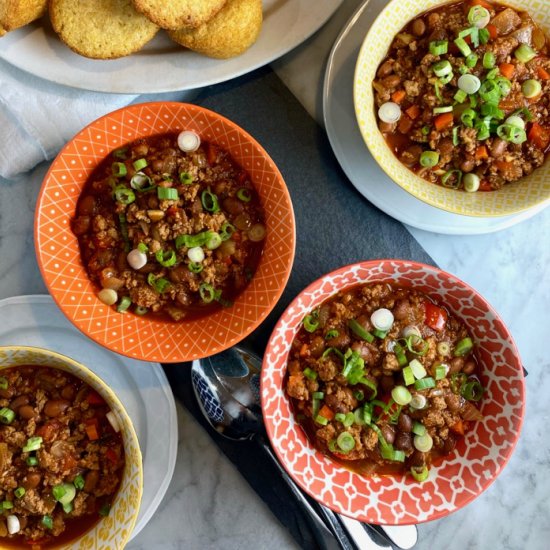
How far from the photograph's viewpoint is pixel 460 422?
3.12 metres

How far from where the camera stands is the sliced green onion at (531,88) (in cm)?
313

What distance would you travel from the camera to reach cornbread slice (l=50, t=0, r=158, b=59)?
3109 mm

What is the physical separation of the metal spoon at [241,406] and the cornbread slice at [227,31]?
1531 millimetres

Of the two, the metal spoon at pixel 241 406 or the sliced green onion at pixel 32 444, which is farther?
the metal spoon at pixel 241 406

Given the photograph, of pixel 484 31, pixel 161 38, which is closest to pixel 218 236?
pixel 161 38

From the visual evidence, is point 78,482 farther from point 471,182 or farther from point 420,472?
point 471,182

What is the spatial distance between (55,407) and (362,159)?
199 cm

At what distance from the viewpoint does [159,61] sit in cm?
328

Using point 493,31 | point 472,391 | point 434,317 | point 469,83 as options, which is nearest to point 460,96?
point 469,83

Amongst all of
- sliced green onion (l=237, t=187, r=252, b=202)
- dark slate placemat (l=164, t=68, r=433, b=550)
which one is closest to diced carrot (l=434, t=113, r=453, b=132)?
dark slate placemat (l=164, t=68, r=433, b=550)

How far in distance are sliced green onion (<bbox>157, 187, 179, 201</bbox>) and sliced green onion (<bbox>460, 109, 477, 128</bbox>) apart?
56.9 inches

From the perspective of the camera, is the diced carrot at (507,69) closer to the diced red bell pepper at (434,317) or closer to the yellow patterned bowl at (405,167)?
the yellow patterned bowl at (405,167)

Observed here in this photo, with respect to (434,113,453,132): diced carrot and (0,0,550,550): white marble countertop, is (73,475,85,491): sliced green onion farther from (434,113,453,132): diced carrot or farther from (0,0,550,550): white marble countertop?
(434,113,453,132): diced carrot

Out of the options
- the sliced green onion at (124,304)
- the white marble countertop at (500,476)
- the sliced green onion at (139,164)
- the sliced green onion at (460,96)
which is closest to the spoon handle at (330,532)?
the white marble countertop at (500,476)
